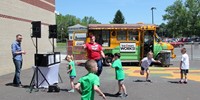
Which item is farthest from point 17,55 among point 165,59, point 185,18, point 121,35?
point 185,18

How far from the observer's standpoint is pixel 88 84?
650 centimetres

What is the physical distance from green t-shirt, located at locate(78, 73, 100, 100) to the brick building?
469 inches

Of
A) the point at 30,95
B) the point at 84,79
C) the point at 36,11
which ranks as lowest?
the point at 30,95

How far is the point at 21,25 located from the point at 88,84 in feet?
49.5

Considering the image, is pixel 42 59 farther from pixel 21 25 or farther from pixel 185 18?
pixel 185 18

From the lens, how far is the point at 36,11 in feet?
78.8

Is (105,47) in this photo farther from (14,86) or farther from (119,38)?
(14,86)

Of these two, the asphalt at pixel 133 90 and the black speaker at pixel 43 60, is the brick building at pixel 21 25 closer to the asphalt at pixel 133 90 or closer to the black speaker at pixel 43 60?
the asphalt at pixel 133 90

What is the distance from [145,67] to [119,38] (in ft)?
28.7

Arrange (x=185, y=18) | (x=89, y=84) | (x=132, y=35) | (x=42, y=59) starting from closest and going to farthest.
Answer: (x=89, y=84) < (x=42, y=59) < (x=132, y=35) < (x=185, y=18)

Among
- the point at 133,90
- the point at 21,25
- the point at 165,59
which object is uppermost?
the point at 21,25

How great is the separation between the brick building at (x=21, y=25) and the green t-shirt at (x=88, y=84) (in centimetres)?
1191

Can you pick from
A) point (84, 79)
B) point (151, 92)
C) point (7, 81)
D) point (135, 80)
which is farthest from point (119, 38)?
point (84, 79)

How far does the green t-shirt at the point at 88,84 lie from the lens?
647cm
